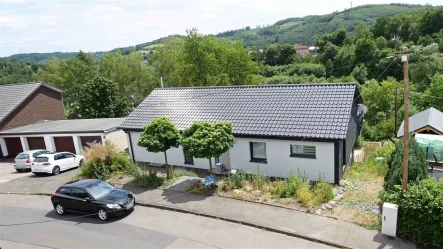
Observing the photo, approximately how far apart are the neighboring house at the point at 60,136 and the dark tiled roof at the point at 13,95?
1.99m

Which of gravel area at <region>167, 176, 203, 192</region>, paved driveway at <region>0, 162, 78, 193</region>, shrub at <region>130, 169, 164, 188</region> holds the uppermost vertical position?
shrub at <region>130, 169, 164, 188</region>

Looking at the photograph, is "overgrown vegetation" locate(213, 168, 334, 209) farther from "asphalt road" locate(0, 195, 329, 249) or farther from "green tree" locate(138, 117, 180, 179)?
"green tree" locate(138, 117, 180, 179)

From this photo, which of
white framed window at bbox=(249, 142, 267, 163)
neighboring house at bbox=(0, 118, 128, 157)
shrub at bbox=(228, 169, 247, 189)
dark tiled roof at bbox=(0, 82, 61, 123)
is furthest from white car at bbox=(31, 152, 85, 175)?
white framed window at bbox=(249, 142, 267, 163)

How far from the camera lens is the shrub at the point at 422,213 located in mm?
9391

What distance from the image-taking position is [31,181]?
1908cm

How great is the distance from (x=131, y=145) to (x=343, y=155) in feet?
42.7

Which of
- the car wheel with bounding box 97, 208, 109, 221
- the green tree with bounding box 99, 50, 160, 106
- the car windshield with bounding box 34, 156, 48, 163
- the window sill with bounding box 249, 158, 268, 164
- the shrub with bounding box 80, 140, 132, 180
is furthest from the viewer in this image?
the green tree with bounding box 99, 50, 160, 106

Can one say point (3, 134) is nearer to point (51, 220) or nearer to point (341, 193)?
point (51, 220)

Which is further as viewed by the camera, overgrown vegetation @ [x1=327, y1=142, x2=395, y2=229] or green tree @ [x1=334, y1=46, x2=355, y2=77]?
green tree @ [x1=334, y1=46, x2=355, y2=77]

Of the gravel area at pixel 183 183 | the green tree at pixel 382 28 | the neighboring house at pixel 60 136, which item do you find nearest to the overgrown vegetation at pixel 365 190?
the gravel area at pixel 183 183

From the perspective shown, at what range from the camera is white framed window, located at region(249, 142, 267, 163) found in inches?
639

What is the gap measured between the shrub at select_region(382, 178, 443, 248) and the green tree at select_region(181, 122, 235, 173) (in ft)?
24.2

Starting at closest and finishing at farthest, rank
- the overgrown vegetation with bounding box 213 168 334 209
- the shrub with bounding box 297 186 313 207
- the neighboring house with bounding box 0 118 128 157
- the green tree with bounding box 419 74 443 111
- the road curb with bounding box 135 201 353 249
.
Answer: the road curb with bounding box 135 201 353 249, the shrub with bounding box 297 186 313 207, the overgrown vegetation with bounding box 213 168 334 209, the neighboring house with bounding box 0 118 128 157, the green tree with bounding box 419 74 443 111

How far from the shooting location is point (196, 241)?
10.8 m
